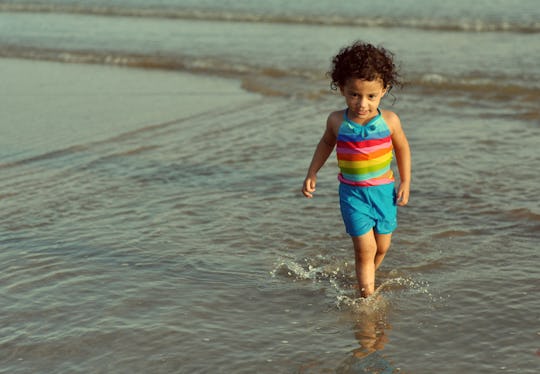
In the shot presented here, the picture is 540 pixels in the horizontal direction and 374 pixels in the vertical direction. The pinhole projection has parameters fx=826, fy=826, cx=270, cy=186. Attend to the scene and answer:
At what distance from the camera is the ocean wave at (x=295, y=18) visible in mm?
16125

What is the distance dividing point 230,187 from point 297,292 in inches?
87.1

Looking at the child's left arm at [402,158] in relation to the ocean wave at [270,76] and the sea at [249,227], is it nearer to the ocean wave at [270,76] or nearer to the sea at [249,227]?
the sea at [249,227]

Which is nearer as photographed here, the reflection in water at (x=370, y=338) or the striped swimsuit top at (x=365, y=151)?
the reflection in water at (x=370, y=338)

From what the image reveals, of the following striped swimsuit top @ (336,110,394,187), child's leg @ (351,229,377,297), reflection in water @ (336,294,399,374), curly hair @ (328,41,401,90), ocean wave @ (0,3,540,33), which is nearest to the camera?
reflection in water @ (336,294,399,374)

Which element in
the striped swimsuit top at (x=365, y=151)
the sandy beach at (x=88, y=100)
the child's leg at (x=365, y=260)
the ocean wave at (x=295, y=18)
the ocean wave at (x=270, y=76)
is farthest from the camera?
the ocean wave at (x=295, y=18)

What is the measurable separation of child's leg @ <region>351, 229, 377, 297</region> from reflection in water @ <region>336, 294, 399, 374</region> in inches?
2.7

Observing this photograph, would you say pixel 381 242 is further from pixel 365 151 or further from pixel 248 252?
pixel 248 252

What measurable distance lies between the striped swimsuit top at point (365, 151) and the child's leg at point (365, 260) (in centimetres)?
30

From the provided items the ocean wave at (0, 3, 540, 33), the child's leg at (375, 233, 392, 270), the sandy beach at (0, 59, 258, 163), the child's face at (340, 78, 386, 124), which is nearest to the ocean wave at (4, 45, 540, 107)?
the sandy beach at (0, 59, 258, 163)

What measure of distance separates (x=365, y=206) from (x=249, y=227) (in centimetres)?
155

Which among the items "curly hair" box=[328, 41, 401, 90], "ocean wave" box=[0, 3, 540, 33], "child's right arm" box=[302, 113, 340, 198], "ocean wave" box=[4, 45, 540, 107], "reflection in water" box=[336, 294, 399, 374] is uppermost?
"curly hair" box=[328, 41, 401, 90]

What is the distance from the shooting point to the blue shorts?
171 inches

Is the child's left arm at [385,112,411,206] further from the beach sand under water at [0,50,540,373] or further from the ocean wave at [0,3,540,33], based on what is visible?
the ocean wave at [0,3,540,33]

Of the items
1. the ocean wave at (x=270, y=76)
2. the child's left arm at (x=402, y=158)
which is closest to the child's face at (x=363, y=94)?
the child's left arm at (x=402, y=158)
